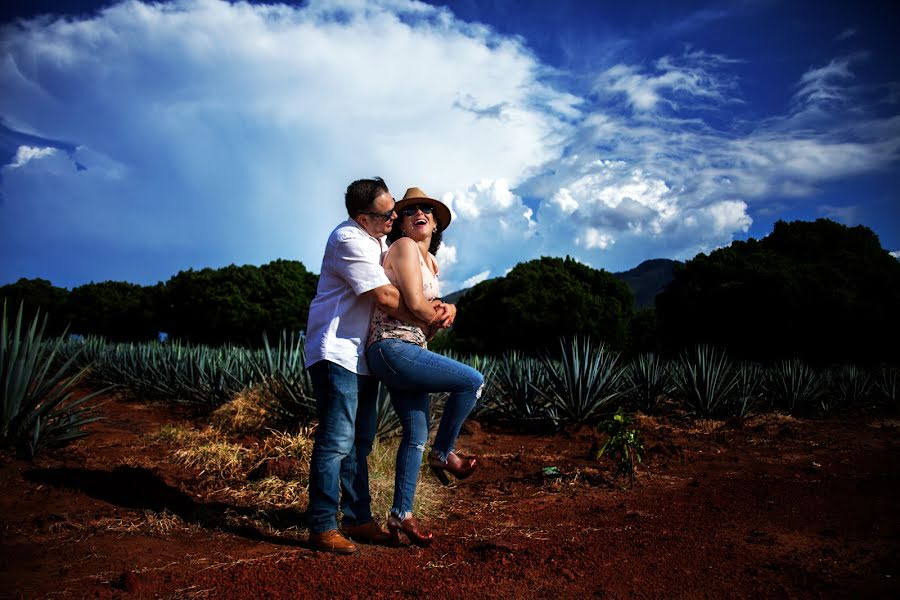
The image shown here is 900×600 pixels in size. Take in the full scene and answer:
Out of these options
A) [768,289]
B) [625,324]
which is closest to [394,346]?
[768,289]

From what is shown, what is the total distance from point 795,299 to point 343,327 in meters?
16.5

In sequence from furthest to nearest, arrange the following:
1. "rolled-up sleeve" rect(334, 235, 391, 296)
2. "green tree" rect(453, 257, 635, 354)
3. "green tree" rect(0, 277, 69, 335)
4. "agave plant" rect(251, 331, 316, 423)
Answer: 1. "green tree" rect(0, 277, 69, 335)
2. "green tree" rect(453, 257, 635, 354)
3. "agave plant" rect(251, 331, 316, 423)
4. "rolled-up sleeve" rect(334, 235, 391, 296)

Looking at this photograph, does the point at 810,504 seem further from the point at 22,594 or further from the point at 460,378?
the point at 22,594

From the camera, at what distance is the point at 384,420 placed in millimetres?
5656

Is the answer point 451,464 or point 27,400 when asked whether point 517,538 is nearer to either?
point 451,464

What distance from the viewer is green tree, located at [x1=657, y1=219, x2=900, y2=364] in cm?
1584

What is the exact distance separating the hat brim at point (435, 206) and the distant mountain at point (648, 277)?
68.6 m

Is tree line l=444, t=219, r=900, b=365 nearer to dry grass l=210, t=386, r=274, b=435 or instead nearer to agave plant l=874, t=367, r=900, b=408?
agave plant l=874, t=367, r=900, b=408

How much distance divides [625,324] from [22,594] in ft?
83.8

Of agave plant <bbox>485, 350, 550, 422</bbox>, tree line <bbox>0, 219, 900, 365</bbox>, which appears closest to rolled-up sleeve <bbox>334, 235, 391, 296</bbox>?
agave plant <bbox>485, 350, 550, 422</bbox>

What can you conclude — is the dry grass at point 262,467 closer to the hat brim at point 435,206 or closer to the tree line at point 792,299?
the hat brim at point 435,206

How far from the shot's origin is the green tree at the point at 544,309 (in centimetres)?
2428

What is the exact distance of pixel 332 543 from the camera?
2904 millimetres

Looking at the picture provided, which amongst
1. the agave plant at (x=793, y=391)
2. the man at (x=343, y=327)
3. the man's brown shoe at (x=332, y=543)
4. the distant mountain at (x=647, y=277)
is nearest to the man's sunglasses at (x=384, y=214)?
the man at (x=343, y=327)
